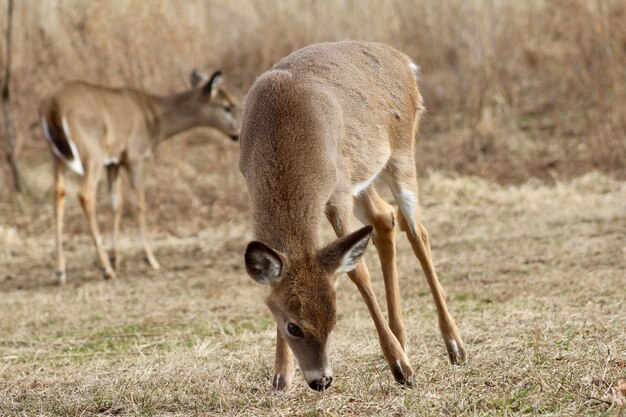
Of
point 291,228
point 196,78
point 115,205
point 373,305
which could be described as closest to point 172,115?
point 196,78

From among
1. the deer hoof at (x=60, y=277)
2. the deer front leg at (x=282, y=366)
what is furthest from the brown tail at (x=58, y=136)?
the deer front leg at (x=282, y=366)

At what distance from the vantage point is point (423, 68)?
18.1 m

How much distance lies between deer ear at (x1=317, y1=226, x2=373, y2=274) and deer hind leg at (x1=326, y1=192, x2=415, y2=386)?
0.45 m

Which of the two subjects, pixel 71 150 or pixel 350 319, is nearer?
pixel 350 319

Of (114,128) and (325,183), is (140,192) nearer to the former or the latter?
(114,128)

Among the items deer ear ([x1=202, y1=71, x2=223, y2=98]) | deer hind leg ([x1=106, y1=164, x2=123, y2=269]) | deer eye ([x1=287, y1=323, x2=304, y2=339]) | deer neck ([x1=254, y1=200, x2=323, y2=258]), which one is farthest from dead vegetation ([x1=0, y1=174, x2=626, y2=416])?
deer ear ([x1=202, y1=71, x2=223, y2=98])

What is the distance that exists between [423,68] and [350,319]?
10.9 m

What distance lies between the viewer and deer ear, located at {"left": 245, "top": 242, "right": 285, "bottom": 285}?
15.3ft

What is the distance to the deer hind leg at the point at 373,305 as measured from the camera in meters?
5.40

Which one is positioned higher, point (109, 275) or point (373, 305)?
point (373, 305)

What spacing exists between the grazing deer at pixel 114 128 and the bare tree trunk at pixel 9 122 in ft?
7.14

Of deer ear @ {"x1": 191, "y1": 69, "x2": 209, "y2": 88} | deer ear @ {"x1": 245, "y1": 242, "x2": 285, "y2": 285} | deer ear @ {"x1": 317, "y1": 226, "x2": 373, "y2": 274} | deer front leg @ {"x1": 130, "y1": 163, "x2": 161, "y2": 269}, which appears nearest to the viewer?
deer ear @ {"x1": 245, "y1": 242, "x2": 285, "y2": 285}

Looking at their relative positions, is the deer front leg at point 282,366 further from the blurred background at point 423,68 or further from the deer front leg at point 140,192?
the blurred background at point 423,68

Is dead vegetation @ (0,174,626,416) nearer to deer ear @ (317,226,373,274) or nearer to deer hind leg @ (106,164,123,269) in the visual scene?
deer hind leg @ (106,164,123,269)
